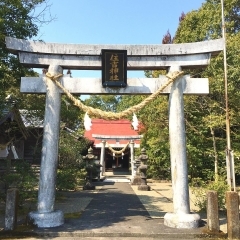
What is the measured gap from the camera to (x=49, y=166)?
634 centimetres

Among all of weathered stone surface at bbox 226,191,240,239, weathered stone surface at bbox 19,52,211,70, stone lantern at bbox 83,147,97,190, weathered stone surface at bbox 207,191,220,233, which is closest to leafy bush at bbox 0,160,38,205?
weathered stone surface at bbox 19,52,211,70

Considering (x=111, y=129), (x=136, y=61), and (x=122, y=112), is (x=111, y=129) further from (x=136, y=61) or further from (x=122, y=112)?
(x=122, y=112)

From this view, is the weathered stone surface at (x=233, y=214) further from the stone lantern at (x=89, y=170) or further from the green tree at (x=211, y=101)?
the stone lantern at (x=89, y=170)

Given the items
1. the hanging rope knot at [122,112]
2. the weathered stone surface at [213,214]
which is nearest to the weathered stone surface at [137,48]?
the hanging rope knot at [122,112]

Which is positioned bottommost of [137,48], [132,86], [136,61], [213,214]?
[213,214]

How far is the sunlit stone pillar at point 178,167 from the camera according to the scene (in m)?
6.10

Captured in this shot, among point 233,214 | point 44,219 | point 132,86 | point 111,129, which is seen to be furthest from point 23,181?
point 111,129

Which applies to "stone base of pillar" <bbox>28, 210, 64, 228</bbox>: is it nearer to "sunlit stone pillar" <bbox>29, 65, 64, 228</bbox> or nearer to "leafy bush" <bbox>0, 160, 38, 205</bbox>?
"sunlit stone pillar" <bbox>29, 65, 64, 228</bbox>

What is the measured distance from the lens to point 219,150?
623 inches

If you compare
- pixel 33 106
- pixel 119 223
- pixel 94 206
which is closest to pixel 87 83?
pixel 119 223

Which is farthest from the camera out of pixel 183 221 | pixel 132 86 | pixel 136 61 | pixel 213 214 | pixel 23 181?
pixel 23 181

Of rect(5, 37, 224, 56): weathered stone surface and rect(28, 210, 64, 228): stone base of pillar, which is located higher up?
rect(5, 37, 224, 56): weathered stone surface

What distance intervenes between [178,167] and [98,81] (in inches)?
111

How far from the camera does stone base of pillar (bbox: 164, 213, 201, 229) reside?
600 cm
